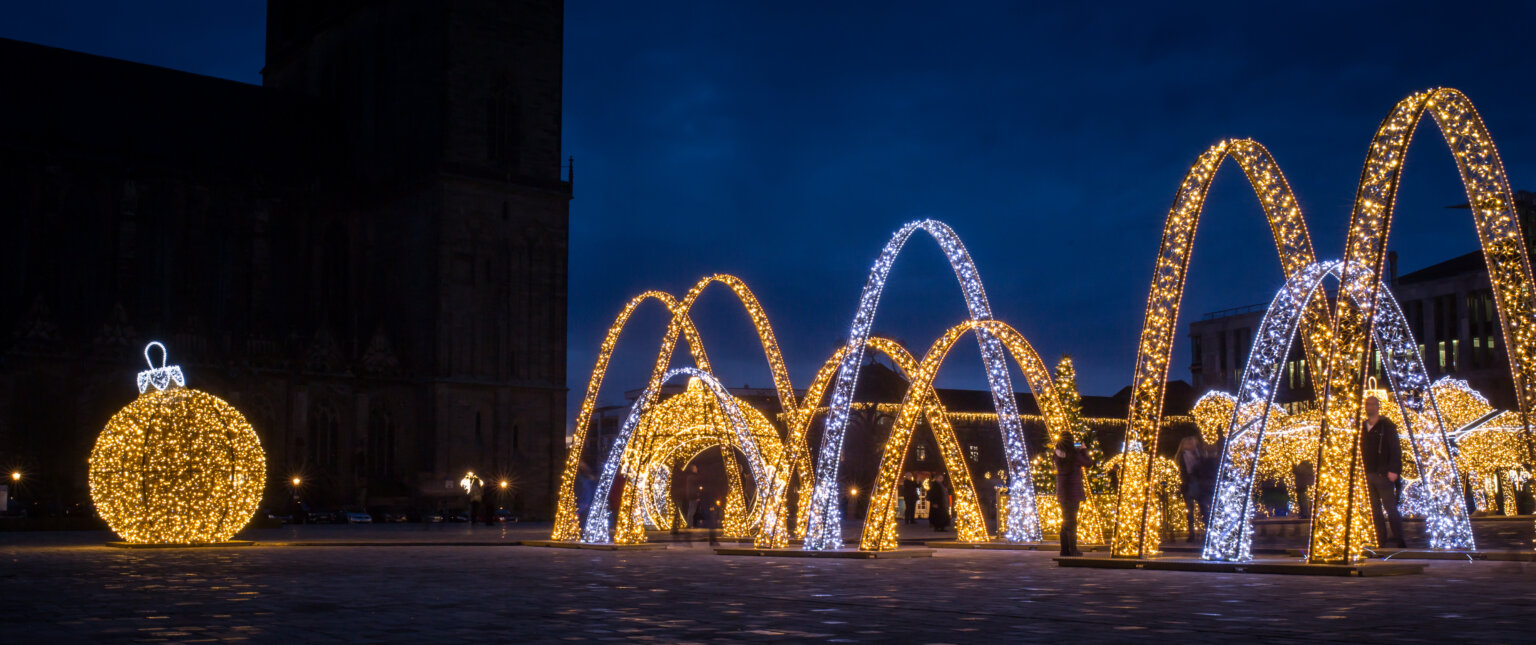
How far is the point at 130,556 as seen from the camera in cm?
2067

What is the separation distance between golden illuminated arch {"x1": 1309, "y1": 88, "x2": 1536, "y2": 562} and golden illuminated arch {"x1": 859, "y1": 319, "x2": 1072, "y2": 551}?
→ 18.4 feet

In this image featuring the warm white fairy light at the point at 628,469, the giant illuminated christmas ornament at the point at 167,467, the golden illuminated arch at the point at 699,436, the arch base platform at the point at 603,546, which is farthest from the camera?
the golden illuminated arch at the point at 699,436

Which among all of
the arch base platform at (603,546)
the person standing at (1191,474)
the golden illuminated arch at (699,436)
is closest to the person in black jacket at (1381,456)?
the person standing at (1191,474)

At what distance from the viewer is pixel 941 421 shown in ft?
77.5

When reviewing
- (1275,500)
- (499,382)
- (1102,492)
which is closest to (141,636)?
(1102,492)

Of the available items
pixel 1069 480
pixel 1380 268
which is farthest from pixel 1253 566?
pixel 1069 480

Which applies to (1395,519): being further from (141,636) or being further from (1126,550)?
(141,636)

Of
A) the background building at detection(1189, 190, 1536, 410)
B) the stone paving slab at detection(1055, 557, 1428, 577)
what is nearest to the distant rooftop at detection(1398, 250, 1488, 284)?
the background building at detection(1189, 190, 1536, 410)

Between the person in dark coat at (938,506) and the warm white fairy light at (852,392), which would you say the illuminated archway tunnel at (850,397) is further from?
the person in dark coat at (938,506)

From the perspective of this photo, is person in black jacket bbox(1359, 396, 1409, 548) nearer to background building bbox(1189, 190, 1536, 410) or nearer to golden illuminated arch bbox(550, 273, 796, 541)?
golden illuminated arch bbox(550, 273, 796, 541)

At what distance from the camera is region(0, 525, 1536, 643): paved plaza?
29.4 ft

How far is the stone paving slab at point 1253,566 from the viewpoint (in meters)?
13.8

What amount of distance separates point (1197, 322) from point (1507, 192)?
301 ft

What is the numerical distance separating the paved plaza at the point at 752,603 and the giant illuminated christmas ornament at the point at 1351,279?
3.62ft
